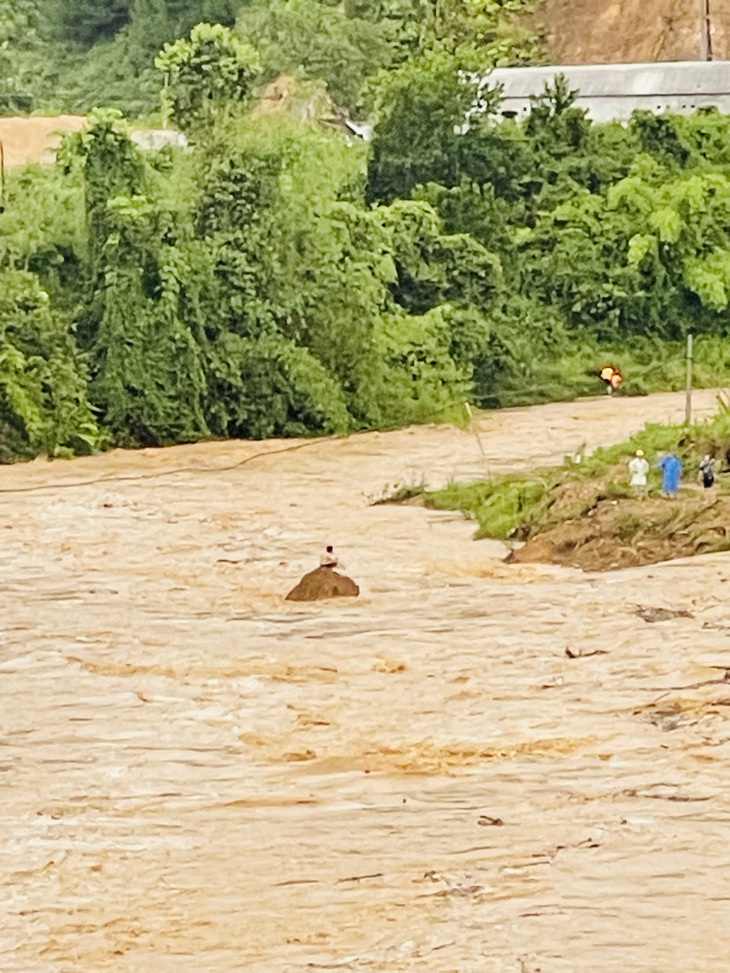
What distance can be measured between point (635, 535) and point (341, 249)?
16.4ft

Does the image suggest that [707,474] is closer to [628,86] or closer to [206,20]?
[628,86]

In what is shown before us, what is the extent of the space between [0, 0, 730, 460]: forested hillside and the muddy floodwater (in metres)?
2.27

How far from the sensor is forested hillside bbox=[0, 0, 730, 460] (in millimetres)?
12758

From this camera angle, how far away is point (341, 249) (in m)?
13.3

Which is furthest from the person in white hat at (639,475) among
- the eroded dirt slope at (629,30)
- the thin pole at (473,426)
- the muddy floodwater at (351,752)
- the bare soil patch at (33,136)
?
the eroded dirt slope at (629,30)

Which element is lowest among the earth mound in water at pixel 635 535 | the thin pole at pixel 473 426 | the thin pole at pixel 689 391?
the earth mound in water at pixel 635 535

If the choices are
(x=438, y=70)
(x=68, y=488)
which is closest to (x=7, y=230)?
(x=68, y=488)

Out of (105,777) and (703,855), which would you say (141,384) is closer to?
(105,777)

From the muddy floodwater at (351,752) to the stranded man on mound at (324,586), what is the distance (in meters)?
0.10

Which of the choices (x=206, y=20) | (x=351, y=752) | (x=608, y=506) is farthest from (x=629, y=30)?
(x=351, y=752)

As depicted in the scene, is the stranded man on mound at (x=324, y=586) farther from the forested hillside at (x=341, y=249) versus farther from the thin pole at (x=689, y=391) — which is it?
the forested hillside at (x=341, y=249)

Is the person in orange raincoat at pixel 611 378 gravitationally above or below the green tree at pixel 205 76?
below

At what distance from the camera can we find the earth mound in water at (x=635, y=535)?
344 inches

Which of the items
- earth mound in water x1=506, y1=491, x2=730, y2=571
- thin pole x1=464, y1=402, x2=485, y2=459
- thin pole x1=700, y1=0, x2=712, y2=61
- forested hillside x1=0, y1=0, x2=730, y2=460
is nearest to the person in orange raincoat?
forested hillside x1=0, y1=0, x2=730, y2=460
